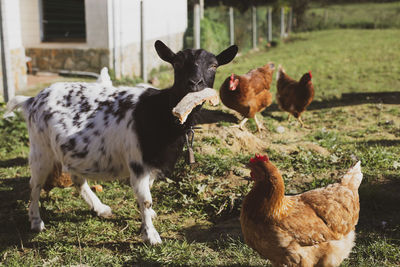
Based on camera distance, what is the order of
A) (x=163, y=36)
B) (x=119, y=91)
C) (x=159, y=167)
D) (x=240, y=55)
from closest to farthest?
(x=159, y=167)
(x=119, y=91)
(x=163, y=36)
(x=240, y=55)

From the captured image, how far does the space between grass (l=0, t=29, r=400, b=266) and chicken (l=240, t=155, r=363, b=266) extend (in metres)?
0.42

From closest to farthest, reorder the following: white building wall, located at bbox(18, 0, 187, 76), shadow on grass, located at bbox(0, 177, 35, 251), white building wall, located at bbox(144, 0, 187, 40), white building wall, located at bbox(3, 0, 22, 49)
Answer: shadow on grass, located at bbox(0, 177, 35, 251)
white building wall, located at bbox(3, 0, 22, 49)
white building wall, located at bbox(18, 0, 187, 76)
white building wall, located at bbox(144, 0, 187, 40)

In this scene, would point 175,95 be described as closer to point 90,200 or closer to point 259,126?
point 90,200

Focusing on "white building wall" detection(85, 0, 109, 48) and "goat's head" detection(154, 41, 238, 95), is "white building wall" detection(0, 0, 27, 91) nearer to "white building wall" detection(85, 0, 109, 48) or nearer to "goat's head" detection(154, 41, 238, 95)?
"white building wall" detection(85, 0, 109, 48)

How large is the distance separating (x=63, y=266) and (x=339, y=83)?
1045 cm

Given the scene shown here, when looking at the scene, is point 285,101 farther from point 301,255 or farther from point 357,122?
point 301,255

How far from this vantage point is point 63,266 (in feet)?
12.7

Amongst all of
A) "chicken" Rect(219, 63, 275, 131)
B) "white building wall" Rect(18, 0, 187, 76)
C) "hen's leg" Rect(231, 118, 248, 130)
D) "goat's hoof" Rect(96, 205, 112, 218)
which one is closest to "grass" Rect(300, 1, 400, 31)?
"white building wall" Rect(18, 0, 187, 76)

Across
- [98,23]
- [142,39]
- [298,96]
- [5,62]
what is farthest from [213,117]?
[98,23]

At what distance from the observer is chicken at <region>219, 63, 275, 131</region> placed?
293 inches

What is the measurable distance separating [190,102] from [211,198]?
1.77m

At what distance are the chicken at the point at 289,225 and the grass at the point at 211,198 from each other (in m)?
0.42

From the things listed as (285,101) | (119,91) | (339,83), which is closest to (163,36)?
(339,83)

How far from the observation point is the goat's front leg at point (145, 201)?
4.19 meters
